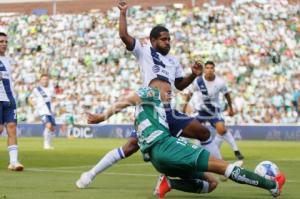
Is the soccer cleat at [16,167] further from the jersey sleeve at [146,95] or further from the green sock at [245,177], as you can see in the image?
the green sock at [245,177]

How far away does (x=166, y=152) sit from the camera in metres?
10.3

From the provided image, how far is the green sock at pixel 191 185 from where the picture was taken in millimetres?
11141

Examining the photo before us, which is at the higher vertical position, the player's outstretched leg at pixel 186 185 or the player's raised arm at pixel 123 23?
the player's raised arm at pixel 123 23

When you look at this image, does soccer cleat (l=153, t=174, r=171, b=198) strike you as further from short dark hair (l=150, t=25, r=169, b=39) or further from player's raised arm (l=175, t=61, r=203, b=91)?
short dark hair (l=150, t=25, r=169, b=39)

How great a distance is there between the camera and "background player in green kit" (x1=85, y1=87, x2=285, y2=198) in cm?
1027

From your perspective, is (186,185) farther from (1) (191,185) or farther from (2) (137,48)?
(2) (137,48)

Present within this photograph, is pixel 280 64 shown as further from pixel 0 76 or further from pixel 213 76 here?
pixel 0 76

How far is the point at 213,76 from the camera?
20.7 m

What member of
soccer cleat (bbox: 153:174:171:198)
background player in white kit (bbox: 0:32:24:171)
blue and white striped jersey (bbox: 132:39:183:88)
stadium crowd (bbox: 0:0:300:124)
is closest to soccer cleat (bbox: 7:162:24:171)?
background player in white kit (bbox: 0:32:24:171)

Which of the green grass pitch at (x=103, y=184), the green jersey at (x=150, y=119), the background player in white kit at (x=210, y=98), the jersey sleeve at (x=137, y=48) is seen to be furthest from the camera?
the background player in white kit at (x=210, y=98)

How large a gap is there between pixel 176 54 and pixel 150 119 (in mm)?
31220

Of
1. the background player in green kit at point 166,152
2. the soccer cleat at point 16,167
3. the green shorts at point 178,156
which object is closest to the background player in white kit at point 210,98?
the soccer cleat at point 16,167

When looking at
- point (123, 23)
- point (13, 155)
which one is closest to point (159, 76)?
point (123, 23)

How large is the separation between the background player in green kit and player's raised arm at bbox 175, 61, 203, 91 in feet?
4.09
